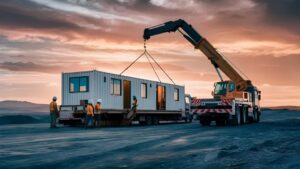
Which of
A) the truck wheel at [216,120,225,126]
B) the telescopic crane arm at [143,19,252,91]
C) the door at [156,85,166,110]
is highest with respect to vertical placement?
the telescopic crane arm at [143,19,252,91]

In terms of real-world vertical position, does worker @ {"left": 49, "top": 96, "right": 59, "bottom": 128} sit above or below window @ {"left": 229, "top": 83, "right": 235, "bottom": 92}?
below

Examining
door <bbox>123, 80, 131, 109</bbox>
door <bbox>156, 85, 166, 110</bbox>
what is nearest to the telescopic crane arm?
door <bbox>123, 80, 131, 109</bbox>

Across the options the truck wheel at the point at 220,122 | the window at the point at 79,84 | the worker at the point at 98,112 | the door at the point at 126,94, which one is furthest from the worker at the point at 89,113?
the truck wheel at the point at 220,122

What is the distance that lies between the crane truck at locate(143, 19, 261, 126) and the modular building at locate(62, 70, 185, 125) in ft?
12.9

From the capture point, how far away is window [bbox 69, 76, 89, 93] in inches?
1095

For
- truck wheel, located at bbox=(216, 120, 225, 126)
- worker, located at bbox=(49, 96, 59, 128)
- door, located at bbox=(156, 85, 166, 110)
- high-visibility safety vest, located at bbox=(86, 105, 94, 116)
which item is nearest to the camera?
high-visibility safety vest, located at bbox=(86, 105, 94, 116)

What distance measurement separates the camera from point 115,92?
95.5 ft

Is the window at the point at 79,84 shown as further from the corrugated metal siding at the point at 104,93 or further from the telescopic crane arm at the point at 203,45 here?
the telescopic crane arm at the point at 203,45

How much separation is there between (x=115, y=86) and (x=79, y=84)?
8.24 ft

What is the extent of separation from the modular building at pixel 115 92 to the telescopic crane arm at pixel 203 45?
4046mm

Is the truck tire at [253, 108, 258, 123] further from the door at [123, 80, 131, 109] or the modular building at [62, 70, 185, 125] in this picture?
the door at [123, 80, 131, 109]

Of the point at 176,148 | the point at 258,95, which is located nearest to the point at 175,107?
the point at 258,95

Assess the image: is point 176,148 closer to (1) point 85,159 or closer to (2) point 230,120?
(1) point 85,159

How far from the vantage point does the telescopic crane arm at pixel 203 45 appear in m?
28.6
